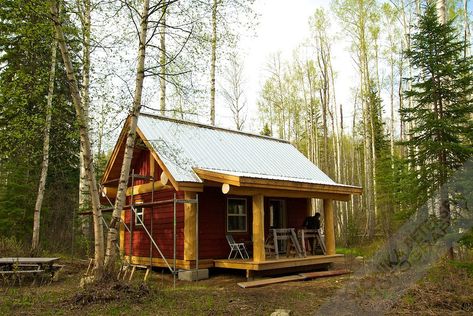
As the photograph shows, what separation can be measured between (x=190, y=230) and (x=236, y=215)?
2.11 metres

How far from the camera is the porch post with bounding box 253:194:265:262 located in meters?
10.8

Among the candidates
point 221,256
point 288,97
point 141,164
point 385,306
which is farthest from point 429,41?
point 288,97

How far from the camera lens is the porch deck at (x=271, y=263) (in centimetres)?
1060

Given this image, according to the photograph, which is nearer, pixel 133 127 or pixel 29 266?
pixel 133 127

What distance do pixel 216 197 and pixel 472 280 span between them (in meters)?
7.34

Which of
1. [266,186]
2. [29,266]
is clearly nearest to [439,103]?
[266,186]

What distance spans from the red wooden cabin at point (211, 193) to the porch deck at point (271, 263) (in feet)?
0.09

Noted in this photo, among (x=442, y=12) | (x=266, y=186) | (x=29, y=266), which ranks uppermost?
(x=442, y=12)

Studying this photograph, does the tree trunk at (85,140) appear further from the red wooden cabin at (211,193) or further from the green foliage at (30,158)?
the green foliage at (30,158)

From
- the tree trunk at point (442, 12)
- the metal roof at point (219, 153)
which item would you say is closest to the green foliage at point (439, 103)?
the tree trunk at point (442, 12)

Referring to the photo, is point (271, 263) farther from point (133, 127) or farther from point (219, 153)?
point (133, 127)

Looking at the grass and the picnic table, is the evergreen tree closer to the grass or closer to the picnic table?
the grass

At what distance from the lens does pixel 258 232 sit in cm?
1088

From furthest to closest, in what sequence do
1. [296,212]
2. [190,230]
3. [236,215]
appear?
[296,212]
[236,215]
[190,230]
